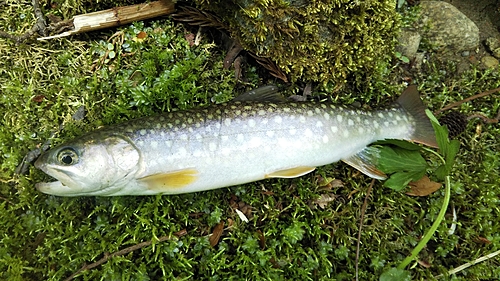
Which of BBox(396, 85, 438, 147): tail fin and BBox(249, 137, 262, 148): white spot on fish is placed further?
BBox(396, 85, 438, 147): tail fin

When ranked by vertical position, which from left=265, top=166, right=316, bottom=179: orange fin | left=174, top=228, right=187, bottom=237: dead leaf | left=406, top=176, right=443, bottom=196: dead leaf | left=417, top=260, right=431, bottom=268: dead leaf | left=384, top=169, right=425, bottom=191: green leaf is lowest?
left=417, top=260, right=431, bottom=268: dead leaf

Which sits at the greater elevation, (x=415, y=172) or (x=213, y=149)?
(x=213, y=149)

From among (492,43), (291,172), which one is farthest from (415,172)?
(492,43)

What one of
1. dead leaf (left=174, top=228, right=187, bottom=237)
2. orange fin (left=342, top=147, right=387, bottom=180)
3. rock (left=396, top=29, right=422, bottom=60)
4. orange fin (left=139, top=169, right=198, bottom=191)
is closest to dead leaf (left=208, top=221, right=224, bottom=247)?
dead leaf (left=174, top=228, right=187, bottom=237)

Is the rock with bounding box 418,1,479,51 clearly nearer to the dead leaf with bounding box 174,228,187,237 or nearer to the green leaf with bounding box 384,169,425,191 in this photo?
the green leaf with bounding box 384,169,425,191

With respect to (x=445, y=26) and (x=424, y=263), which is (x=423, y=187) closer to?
(x=424, y=263)

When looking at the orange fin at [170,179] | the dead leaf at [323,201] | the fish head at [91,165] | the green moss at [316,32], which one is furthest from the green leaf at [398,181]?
the fish head at [91,165]
